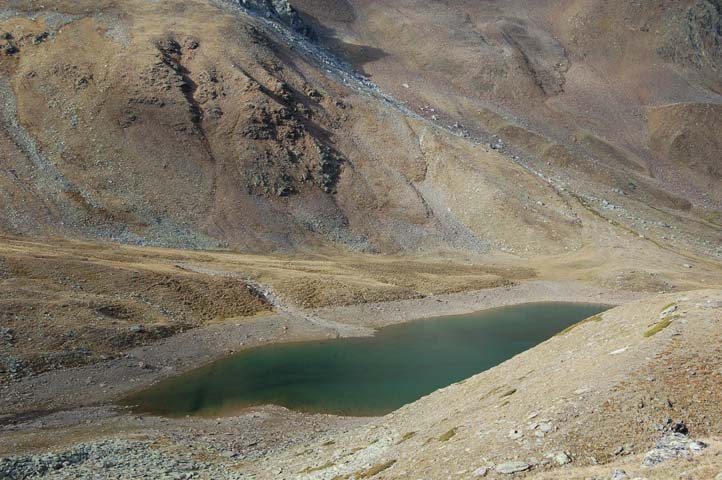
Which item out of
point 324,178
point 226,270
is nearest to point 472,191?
point 324,178

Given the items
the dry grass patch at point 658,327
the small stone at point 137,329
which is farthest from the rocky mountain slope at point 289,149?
the dry grass patch at point 658,327

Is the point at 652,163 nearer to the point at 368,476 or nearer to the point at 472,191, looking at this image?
the point at 472,191

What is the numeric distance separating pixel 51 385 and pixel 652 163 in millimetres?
143952

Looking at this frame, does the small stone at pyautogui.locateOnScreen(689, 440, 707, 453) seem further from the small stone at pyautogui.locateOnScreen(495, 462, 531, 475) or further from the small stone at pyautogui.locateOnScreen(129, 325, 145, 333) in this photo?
the small stone at pyautogui.locateOnScreen(129, 325, 145, 333)

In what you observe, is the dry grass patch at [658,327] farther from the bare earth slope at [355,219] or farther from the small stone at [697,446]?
the small stone at [697,446]

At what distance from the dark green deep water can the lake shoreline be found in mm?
1583

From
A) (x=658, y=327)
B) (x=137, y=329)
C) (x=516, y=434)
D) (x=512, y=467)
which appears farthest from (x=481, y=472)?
(x=137, y=329)

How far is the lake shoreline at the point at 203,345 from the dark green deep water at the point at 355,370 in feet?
5.19

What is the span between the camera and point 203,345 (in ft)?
183

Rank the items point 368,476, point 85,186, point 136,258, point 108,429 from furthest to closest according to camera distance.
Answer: point 85,186
point 136,258
point 108,429
point 368,476

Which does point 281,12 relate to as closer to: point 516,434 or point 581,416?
point 516,434

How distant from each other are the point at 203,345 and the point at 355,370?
13.8 m

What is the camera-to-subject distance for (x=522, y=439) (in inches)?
790

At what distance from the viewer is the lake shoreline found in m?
41.1
